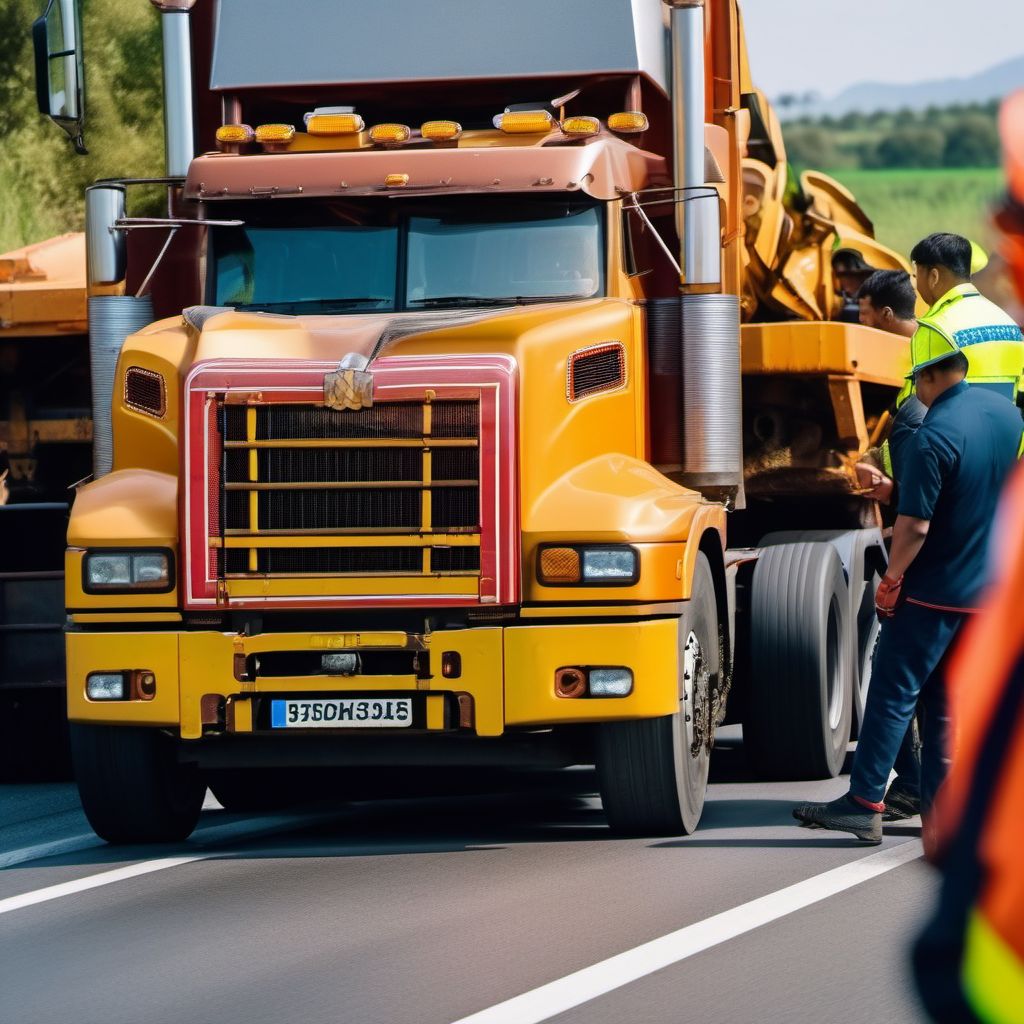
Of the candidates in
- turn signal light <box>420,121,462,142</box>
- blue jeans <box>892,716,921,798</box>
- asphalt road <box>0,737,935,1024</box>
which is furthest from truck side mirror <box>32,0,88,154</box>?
blue jeans <box>892,716,921,798</box>

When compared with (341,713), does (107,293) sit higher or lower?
higher

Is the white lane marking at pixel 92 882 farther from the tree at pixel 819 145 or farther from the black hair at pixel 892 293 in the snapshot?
the tree at pixel 819 145

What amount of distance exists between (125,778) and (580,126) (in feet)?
11.0

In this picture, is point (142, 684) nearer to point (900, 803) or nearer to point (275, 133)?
point (275, 133)

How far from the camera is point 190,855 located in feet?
28.8

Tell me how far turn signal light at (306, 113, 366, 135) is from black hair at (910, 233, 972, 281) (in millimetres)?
2489

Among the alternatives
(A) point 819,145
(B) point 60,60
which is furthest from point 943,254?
(A) point 819,145

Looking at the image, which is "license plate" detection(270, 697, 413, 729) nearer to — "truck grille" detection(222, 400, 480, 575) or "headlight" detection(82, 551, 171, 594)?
"truck grille" detection(222, 400, 480, 575)

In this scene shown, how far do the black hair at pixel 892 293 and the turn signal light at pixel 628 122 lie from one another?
142 cm

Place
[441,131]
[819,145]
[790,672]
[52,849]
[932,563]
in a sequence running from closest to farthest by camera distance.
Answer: [932,563] → [52,849] → [441,131] → [790,672] → [819,145]

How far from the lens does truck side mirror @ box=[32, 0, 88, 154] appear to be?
32.8ft

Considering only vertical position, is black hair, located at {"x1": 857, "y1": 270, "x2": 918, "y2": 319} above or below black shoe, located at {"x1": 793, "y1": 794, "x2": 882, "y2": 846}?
above

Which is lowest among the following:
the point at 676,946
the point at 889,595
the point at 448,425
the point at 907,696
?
the point at 676,946

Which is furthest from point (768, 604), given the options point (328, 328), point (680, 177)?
point (328, 328)
